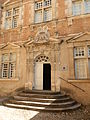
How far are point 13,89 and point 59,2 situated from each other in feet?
22.3

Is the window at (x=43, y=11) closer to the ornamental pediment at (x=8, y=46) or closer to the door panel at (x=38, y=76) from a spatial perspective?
the ornamental pediment at (x=8, y=46)

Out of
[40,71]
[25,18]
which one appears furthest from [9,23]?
[40,71]

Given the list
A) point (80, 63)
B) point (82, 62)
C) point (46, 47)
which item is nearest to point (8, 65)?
point (46, 47)

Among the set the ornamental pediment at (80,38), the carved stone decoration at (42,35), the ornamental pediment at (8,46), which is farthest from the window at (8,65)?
the ornamental pediment at (80,38)

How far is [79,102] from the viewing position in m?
6.77

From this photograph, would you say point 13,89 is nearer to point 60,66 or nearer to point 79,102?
point 60,66

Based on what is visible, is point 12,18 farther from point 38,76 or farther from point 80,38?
point 80,38

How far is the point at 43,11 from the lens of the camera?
8.97 meters

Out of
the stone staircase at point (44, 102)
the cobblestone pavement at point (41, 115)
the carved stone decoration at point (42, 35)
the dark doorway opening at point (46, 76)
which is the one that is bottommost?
the cobblestone pavement at point (41, 115)

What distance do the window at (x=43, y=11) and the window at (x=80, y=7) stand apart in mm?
1710

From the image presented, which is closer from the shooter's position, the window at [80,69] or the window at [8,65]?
the window at [80,69]

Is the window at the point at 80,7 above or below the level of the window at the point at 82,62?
above

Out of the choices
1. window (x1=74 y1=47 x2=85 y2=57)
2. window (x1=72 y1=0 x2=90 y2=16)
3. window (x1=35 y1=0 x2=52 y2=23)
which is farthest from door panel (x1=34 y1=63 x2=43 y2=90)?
window (x1=72 y1=0 x2=90 y2=16)

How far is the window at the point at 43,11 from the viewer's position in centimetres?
890
